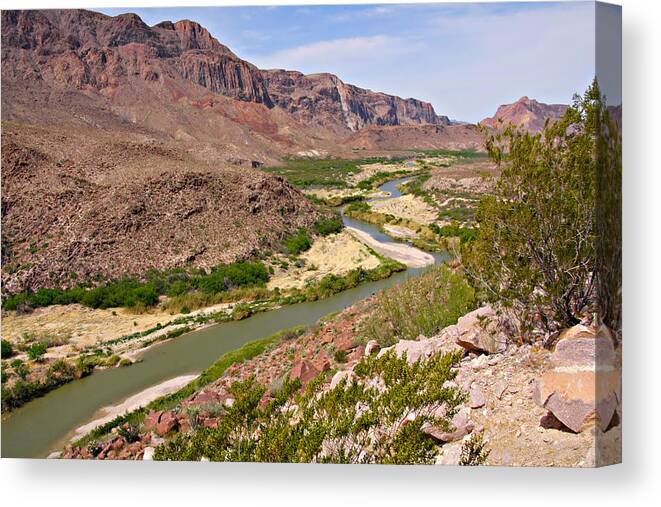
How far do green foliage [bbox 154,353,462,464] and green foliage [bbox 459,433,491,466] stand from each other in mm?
335

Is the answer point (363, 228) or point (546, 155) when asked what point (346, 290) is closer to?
point (363, 228)

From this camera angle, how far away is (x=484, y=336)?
18.4 ft

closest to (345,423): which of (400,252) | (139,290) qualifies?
(139,290)

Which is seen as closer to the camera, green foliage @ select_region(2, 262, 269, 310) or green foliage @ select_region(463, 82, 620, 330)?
green foliage @ select_region(463, 82, 620, 330)

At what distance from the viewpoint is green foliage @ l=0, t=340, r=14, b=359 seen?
621 centimetres

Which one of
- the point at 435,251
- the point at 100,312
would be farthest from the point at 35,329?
the point at 435,251

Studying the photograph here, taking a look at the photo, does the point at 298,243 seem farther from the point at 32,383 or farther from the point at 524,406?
the point at 524,406

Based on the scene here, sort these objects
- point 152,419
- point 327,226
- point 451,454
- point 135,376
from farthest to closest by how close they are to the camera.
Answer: point 327,226 → point 135,376 → point 152,419 → point 451,454

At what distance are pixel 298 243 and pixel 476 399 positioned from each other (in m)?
8.04

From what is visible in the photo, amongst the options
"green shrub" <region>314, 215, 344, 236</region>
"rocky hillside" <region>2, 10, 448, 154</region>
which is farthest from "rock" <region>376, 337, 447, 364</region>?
"rocky hillside" <region>2, 10, 448, 154</region>

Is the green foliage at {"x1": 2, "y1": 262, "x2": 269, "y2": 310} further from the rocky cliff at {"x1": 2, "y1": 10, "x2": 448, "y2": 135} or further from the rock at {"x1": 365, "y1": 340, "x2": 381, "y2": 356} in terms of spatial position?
the rocky cliff at {"x1": 2, "y1": 10, "x2": 448, "y2": 135}

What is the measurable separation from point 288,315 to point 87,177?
6449mm

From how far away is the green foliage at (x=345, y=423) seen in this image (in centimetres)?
464

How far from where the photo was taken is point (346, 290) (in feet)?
39.2
